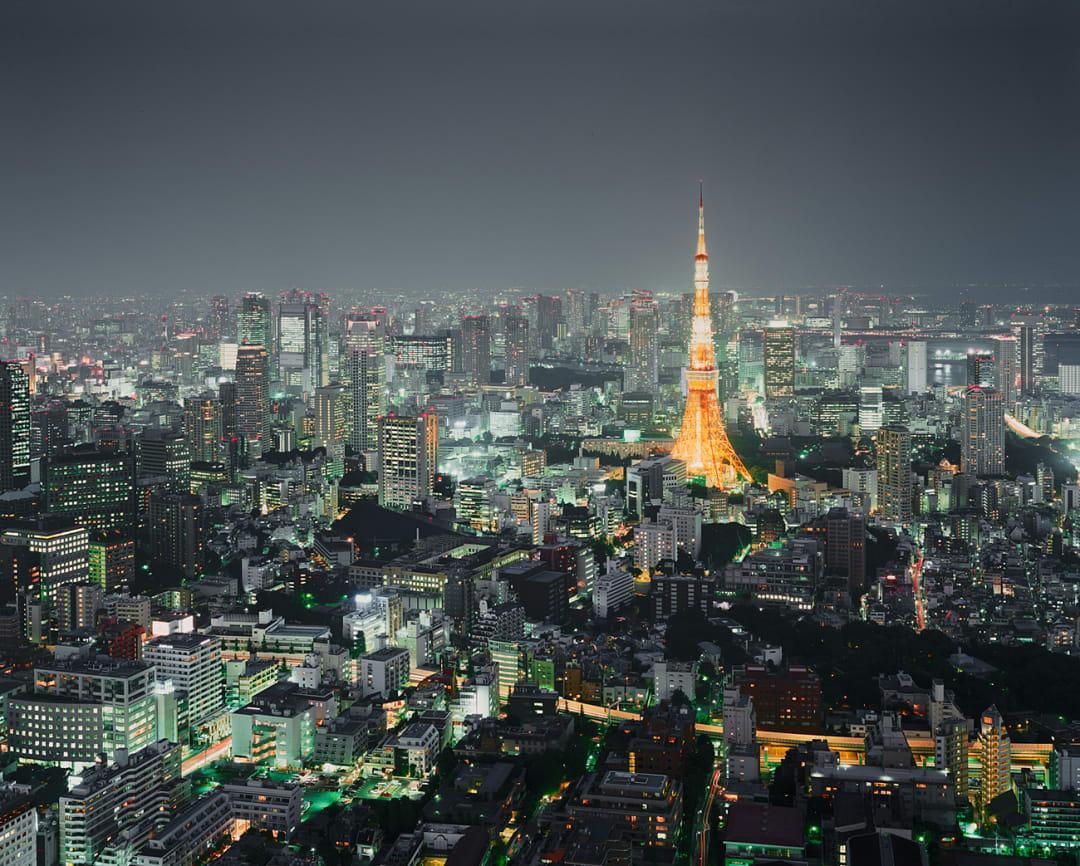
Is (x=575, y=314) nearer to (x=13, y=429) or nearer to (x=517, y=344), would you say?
(x=517, y=344)

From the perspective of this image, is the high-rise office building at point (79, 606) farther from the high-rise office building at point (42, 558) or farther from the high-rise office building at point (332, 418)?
the high-rise office building at point (332, 418)

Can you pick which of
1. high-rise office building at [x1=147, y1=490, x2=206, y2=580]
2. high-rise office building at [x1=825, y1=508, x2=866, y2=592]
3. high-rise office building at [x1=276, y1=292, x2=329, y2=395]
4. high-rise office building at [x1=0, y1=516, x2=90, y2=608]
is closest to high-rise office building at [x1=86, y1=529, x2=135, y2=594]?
high-rise office building at [x1=0, y1=516, x2=90, y2=608]

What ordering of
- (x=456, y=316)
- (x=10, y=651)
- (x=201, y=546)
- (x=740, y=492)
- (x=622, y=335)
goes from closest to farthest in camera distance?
(x=10, y=651) < (x=201, y=546) < (x=740, y=492) < (x=456, y=316) < (x=622, y=335)

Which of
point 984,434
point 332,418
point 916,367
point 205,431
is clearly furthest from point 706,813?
point 916,367

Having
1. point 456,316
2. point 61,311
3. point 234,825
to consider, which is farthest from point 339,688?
point 456,316

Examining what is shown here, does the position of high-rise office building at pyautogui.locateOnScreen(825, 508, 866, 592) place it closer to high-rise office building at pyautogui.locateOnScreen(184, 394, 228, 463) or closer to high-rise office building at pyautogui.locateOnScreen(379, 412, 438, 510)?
high-rise office building at pyautogui.locateOnScreen(379, 412, 438, 510)

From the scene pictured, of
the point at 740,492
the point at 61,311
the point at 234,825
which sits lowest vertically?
the point at 234,825

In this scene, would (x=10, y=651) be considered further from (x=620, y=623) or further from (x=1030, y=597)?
(x=1030, y=597)
